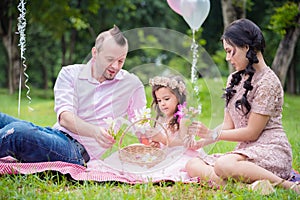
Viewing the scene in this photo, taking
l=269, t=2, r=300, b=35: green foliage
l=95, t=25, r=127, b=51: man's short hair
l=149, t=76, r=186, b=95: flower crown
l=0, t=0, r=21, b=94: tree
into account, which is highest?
l=269, t=2, r=300, b=35: green foliage

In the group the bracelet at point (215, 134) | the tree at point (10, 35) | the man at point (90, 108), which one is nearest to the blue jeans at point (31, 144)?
the man at point (90, 108)

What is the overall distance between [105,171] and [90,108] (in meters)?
0.40

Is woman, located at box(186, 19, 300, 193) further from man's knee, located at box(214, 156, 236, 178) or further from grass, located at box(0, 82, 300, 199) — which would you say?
grass, located at box(0, 82, 300, 199)

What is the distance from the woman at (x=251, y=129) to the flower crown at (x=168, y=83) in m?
0.24

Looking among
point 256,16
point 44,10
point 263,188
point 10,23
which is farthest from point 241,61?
point 256,16

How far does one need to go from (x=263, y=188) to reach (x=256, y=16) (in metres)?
14.3

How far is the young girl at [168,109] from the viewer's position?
9.20 ft

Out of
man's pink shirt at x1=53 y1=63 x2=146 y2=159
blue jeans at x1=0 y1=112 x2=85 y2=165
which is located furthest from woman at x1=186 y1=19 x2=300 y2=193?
blue jeans at x1=0 y1=112 x2=85 y2=165

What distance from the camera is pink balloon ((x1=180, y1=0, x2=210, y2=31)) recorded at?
12.5ft

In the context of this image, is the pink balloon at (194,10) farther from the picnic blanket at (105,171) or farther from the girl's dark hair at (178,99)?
the picnic blanket at (105,171)

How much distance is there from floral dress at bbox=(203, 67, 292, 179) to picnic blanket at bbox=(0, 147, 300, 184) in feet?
0.75

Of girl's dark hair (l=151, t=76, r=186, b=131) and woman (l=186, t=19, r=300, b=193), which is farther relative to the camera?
girl's dark hair (l=151, t=76, r=186, b=131)

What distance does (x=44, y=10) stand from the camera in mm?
11867

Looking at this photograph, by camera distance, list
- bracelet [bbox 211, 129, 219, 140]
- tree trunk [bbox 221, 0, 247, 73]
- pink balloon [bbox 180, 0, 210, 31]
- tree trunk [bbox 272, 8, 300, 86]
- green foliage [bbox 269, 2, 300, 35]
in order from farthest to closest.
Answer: tree trunk [bbox 272, 8, 300, 86] < tree trunk [bbox 221, 0, 247, 73] < green foliage [bbox 269, 2, 300, 35] < pink balloon [bbox 180, 0, 210, 31] < bracelet [bbox 211, 129, 219, 140]
